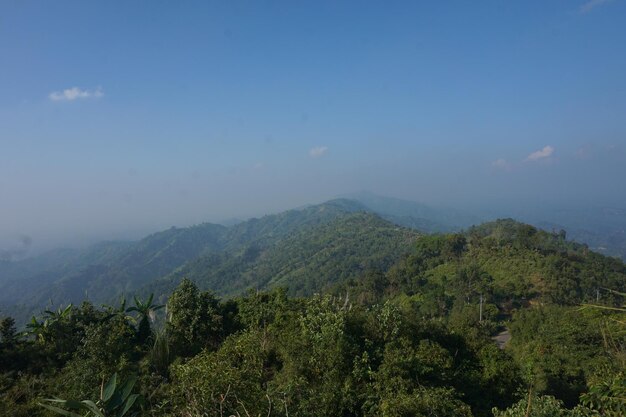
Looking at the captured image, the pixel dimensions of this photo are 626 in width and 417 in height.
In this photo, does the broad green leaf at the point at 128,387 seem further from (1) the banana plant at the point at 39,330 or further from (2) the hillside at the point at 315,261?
(2) the hillside at the point at 315,261

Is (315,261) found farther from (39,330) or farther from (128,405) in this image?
(128,405)

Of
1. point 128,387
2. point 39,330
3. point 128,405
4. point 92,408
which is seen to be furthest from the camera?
point 39,330

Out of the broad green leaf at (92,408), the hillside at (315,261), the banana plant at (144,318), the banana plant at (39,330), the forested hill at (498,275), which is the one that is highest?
the broad green leaf at (92,408)

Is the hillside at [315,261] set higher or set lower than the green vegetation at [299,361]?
lower

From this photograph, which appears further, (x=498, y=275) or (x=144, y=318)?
(x=498, y=275)

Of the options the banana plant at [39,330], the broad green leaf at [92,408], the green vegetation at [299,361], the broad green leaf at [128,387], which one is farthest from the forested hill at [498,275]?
the broad green leaf at [92,408]

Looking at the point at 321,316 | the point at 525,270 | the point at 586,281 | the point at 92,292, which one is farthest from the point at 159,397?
the point at 92,292

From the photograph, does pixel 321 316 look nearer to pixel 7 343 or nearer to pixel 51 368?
pixel 51 368

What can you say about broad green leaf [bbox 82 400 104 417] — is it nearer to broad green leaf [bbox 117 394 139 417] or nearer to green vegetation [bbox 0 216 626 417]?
green vegetation [bbox 0 216 626 417]

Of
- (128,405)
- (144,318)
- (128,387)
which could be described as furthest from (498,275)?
(128,405)

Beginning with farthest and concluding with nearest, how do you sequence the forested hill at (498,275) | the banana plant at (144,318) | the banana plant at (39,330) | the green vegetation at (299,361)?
the forested hill at (498,275) → the banana plant at (144,318) → the banana plant at (39,330) → the green vegetation at (299,361)

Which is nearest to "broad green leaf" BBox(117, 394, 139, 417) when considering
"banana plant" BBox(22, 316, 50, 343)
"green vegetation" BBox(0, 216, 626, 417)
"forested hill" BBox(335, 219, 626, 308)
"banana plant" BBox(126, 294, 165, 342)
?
"green vegetation" BBox(0, 216, 626, 417)

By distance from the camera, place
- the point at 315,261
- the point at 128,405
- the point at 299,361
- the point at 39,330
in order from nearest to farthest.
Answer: the point at 128,405, the point at 299,361, the point at 39,330, the point at 315,261

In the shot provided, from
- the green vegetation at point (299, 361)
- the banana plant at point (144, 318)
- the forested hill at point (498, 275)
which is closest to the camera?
the green vegetation at point (299, 361)
